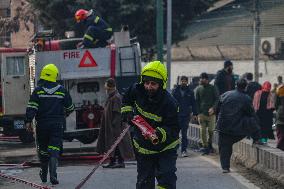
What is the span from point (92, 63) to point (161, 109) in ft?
26.2

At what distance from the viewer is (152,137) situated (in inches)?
336

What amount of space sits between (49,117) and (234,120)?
3.19 m

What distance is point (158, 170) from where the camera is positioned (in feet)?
29.2

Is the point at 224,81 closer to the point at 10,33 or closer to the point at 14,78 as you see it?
the point at 14,78

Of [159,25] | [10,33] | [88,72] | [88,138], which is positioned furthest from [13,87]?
[10,33]

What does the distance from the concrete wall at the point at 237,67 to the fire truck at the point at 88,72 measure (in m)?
31.4

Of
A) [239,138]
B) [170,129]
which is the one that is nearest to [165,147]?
[170,129]

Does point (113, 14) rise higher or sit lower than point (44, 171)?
higher

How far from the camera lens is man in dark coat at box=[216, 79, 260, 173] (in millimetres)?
13672

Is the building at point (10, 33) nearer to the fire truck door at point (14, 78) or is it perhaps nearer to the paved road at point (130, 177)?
the fire truck door at point (14, 78)

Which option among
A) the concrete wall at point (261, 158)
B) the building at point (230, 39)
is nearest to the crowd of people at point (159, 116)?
the concrete wall at point (261, 158)

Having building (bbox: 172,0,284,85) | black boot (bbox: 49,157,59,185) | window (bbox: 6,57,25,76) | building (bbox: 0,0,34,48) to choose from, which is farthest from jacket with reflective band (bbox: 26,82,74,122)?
building (bbox: 172,0,284,85)

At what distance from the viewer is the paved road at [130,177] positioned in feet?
40.4

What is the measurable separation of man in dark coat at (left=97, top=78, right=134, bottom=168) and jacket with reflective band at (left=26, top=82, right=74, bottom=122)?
2343 millimetres
